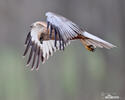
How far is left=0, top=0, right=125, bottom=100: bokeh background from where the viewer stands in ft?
5.82

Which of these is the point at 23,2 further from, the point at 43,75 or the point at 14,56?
the point at 43,75

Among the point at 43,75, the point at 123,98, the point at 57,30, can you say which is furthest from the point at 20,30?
the point at 57,30

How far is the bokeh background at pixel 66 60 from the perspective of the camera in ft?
5.82

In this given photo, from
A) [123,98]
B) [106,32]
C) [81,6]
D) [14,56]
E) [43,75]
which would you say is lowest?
[123,98]

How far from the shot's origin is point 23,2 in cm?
186

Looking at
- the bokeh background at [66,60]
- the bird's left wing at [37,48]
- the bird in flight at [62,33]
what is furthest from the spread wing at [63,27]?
the bokeh background at [66,60]

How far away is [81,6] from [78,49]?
0.27m

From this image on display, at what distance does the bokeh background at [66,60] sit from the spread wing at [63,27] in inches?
42.3

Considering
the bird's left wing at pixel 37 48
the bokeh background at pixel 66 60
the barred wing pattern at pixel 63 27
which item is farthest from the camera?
the bokeh background at pixel 66 60

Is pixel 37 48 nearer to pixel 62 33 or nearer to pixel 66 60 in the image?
pixel 62 33

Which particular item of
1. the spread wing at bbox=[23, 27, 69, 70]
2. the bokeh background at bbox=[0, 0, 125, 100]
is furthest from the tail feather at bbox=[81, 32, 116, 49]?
the bokeh background at bbox=[0, 0, 125, 100]

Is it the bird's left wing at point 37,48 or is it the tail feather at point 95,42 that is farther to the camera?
the bird's left wing at point 37,48

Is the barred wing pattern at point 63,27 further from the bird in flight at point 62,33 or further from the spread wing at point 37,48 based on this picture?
the spread wing at point 37,48

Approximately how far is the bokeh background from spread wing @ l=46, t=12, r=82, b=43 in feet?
3.52
